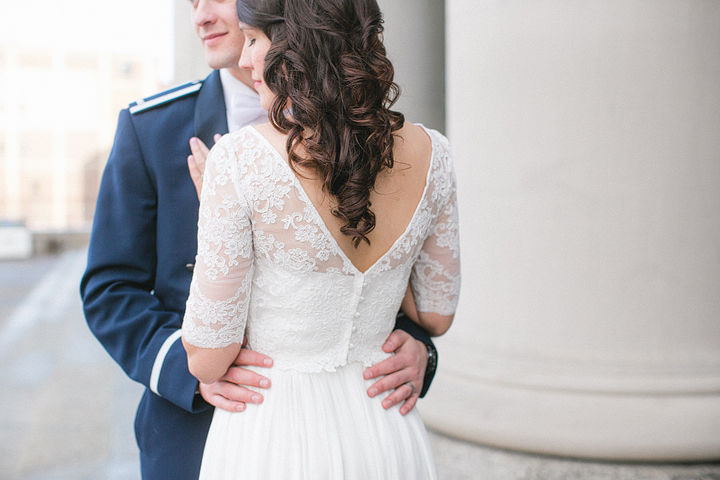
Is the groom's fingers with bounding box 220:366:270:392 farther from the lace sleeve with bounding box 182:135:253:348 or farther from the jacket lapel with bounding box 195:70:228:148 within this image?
the jacket lapel with bounding box 195:70:228:148

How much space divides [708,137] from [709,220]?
0.39 m

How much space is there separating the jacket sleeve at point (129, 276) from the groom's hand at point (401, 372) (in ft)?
1.26

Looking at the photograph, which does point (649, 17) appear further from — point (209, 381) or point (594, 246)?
point (209, 381)

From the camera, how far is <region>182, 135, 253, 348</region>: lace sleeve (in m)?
1.02

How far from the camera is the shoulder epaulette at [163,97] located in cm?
143

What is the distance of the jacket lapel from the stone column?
183 cm

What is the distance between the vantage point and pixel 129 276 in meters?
1.36

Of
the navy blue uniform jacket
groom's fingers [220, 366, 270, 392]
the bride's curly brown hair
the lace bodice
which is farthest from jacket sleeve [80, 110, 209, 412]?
the bride's curly brown hair

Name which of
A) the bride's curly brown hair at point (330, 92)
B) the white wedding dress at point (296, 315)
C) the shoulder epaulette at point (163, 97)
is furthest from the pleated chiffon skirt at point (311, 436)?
the shoulder epaulette at point (163, 97)

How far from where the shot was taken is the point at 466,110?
10.2ft

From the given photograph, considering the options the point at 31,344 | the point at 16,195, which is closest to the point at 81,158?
→ the point at 16,195

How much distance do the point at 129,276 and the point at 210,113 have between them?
17.4 inches

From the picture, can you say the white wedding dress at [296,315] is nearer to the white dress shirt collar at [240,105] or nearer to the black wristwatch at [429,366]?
the black wristwatch at [429,366]

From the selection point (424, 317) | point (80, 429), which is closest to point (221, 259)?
point (424, 317)
